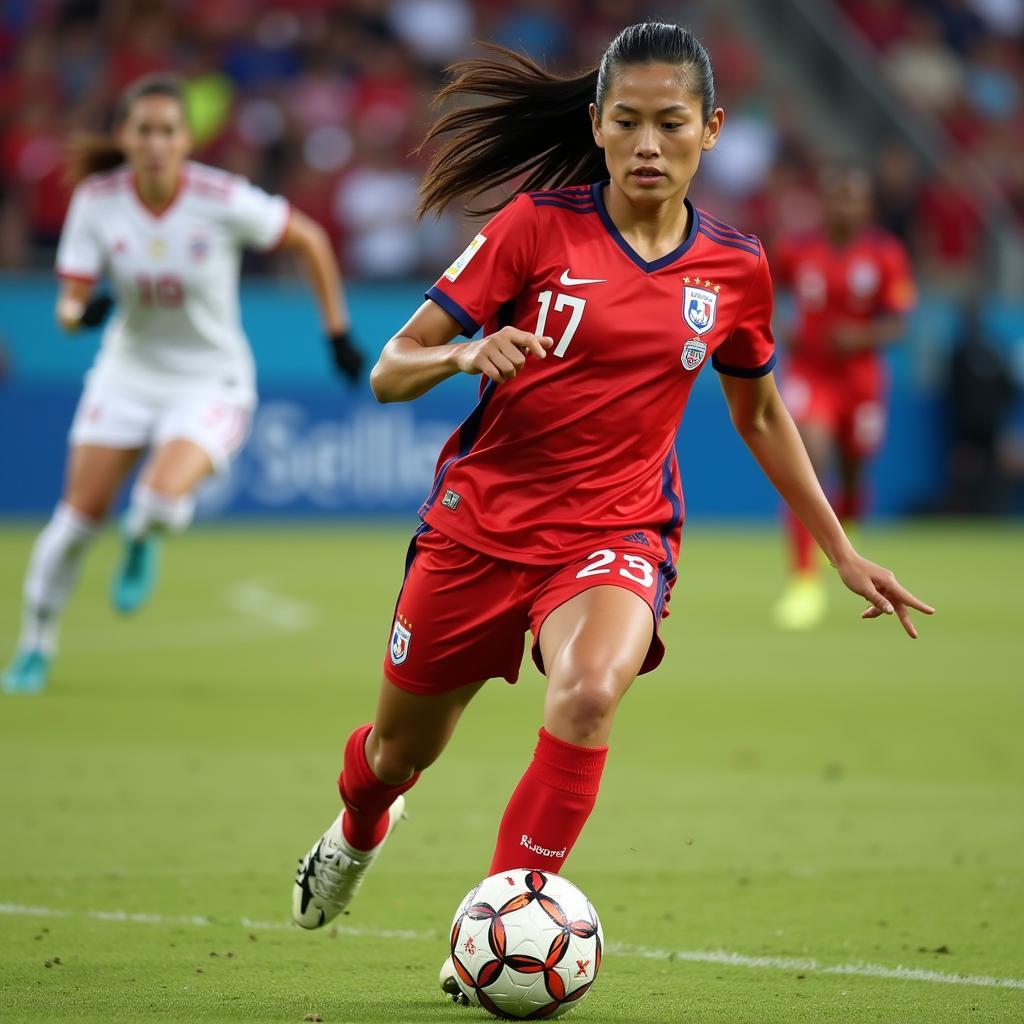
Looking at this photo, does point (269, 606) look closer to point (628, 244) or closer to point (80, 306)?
point (80, 306)

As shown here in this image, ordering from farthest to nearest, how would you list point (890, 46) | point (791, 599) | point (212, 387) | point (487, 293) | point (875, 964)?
point (890, 46) < point (791, 599) < point (212, 387) < point (875, 964) < point (487, 293)

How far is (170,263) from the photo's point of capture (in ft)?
33.7

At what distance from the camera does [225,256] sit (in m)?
10.5

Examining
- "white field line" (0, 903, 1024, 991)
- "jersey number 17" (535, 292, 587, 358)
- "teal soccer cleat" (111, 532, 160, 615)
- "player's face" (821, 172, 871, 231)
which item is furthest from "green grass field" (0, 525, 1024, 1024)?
"player's face" (821, 172, 871, 231)

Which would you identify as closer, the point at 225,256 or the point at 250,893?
the point at 250,893

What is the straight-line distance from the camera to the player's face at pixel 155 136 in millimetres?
9938

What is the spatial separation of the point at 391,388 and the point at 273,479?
16.5 metres

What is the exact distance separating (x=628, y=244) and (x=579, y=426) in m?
0.46

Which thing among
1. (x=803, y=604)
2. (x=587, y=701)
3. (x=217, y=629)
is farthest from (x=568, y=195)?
(x=803, y=604)

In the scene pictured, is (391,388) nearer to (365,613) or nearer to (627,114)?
(627,114)

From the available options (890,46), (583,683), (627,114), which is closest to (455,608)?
(583,683)

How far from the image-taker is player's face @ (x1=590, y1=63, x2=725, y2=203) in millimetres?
4730

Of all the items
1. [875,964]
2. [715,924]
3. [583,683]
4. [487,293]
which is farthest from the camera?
[715,924]

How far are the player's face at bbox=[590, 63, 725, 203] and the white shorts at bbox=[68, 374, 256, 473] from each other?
561cm
